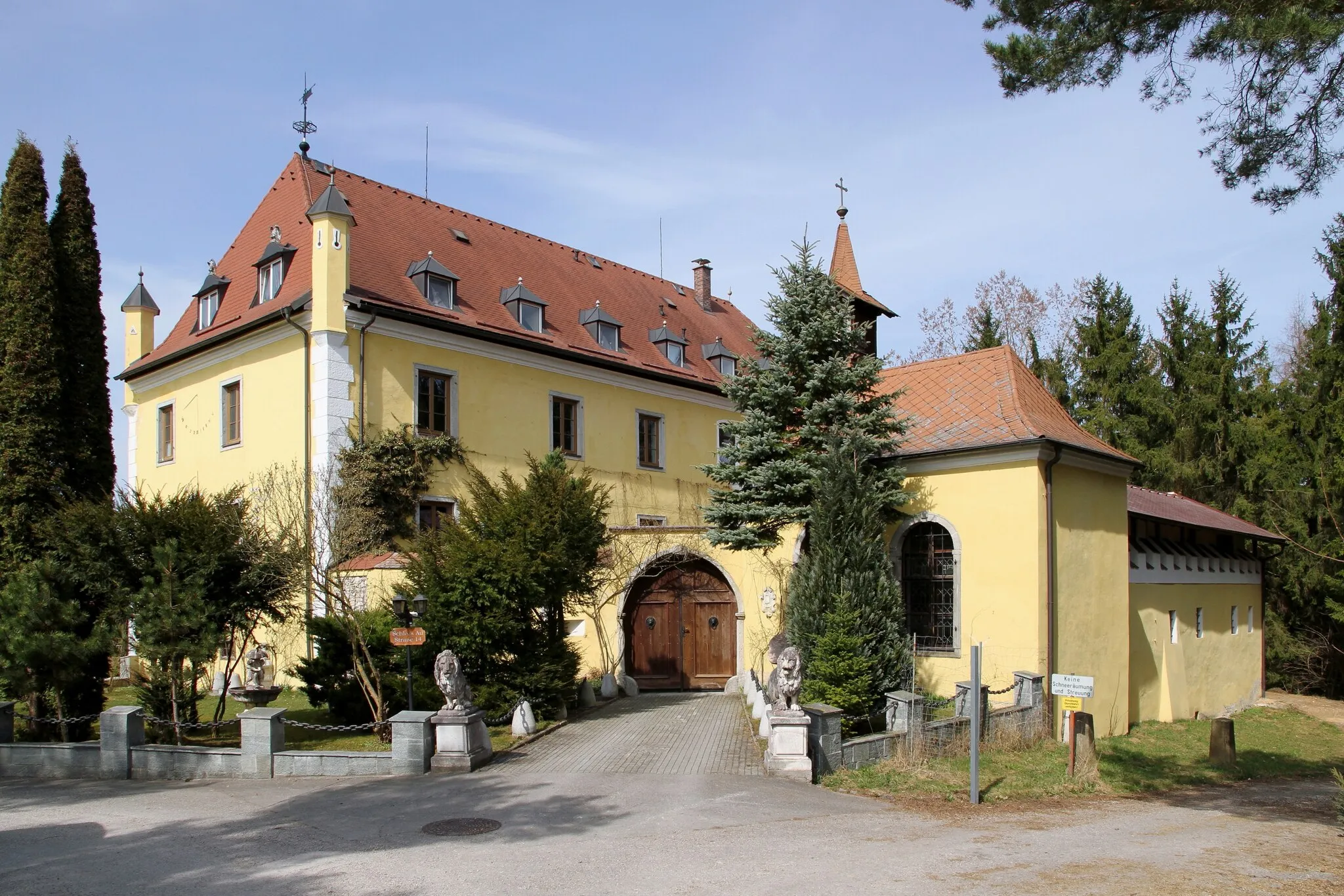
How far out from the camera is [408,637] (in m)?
13.2

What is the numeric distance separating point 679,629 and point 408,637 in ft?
27.6

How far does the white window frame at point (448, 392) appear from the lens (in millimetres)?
21500

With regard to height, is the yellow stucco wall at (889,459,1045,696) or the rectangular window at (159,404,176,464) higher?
the rectangular window at (159,404,176,464)

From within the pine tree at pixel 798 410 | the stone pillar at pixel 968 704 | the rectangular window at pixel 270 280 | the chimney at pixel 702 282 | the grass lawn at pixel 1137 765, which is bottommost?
the grass lawn at pixel 1137 765

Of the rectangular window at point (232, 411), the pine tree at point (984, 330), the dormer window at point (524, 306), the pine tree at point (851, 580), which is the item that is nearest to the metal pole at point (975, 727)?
the pine tree at point (851, 580)

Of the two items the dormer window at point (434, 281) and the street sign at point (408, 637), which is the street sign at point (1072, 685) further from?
the dormer window at point (434, 281)

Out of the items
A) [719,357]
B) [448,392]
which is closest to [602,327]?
[719,357]

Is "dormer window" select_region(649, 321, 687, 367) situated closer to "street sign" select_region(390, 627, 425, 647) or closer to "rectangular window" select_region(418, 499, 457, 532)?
"rectangular window" select_region(418, 499, 457, 532)

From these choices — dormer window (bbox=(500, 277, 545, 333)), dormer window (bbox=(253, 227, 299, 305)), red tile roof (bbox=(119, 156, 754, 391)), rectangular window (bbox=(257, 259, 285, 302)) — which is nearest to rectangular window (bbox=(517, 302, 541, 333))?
dormer window (bbox=(500, 277, 545, 333))

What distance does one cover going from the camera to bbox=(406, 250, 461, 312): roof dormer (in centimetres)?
2244

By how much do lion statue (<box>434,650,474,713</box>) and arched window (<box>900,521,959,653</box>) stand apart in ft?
28.3

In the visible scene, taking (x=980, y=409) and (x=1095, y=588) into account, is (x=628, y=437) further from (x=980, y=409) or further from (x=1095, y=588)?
(x=1095, y=588)

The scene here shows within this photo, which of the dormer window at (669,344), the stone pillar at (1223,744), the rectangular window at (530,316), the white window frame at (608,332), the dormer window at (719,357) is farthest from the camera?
the dormer window at (719,357)

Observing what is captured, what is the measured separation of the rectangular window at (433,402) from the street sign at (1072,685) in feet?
44.5
